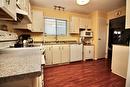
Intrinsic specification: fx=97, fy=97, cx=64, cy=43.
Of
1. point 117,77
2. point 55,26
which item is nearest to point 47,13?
point 55,26

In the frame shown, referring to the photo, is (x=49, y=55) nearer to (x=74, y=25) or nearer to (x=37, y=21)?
(x=37, y=21)

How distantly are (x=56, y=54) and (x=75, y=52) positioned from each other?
3.00 feet

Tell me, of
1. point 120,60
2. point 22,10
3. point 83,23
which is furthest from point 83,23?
point 22,10

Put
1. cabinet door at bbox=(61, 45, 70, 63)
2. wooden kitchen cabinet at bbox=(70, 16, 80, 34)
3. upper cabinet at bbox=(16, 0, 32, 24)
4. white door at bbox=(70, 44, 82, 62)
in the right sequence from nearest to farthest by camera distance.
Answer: upper cabinet at bbox=(16, 0, 32, 24) → cabinet door at bbox=(61, 45, 70, 63) → white door at bbox=(70, 44, 82, 62) → wooden kitchen cabinet at bbox=(70, 16, 80, 34)

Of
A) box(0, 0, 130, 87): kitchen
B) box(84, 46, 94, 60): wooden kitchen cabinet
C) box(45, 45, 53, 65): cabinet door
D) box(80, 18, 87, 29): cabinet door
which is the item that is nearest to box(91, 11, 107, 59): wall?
box(0, 0, 130, 87): kitchen

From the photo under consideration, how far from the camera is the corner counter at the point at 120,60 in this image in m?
2.58

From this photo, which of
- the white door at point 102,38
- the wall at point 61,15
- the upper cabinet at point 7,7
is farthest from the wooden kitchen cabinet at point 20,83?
the white door at point 102,38

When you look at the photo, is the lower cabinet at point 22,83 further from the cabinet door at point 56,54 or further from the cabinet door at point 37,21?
the cabinet door at point 37,21

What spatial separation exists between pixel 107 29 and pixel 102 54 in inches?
52.8

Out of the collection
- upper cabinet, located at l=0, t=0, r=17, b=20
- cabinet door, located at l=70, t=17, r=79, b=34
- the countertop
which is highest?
cabinet door, located at l=70, t=17, r=79, b=34

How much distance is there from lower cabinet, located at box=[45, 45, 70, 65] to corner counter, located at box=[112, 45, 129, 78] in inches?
70.6

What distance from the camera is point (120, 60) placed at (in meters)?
2.76

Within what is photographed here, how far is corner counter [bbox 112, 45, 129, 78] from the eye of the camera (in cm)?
258

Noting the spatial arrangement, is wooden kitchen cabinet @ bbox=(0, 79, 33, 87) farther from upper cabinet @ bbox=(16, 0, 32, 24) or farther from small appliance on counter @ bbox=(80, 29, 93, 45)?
small appliance on counter @ bbox=(80, 29, 93, 45)
